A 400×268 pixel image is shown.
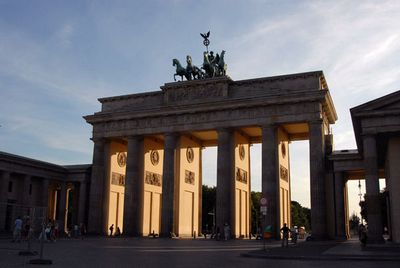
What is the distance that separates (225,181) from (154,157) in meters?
15.6

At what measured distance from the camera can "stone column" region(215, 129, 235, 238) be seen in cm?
5134

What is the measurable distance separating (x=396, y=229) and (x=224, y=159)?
75.6 ft

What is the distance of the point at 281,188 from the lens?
55438mm

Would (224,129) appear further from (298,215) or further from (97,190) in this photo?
(298,215)

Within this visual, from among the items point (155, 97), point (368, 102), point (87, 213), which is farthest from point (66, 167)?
point (368, 102)

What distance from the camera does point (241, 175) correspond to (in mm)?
58781

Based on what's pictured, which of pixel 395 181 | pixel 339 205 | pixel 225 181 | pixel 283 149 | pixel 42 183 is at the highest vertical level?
pixel 283 149

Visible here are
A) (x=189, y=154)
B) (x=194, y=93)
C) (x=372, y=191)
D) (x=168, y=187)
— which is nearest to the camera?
(x=372, y=191)

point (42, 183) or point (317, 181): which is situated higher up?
point (42, 183)

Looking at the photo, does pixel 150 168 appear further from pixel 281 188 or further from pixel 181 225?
pixel 281 188

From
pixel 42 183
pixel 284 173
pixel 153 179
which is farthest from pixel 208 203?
pixel 284 173

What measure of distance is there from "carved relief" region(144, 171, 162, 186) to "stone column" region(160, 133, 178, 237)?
693 centimetres

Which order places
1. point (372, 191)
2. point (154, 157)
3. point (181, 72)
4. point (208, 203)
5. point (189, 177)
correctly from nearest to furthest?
point (372, 191), point (181, 72), point (189, 177), point (154, 157), point (208, 203)

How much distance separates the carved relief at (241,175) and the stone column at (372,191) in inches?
1011
